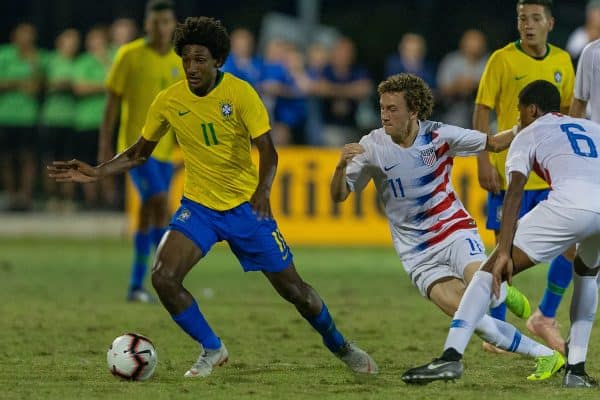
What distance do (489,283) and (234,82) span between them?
2.10m

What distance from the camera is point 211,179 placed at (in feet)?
27.5

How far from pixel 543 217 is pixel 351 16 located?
13296 millimetres

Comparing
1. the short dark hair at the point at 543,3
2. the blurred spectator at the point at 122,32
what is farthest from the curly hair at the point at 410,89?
the blurred spectator at the point at 122,32

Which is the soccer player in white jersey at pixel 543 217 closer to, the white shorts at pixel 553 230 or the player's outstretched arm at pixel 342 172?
the white shorts at pixel 553 230

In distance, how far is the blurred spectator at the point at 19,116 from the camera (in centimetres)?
1927

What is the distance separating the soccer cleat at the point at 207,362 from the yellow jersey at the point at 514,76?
8.97ft

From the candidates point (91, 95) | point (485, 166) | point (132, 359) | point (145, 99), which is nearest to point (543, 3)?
point (485, 166)

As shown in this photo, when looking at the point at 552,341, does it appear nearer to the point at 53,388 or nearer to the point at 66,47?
the point at 53,388

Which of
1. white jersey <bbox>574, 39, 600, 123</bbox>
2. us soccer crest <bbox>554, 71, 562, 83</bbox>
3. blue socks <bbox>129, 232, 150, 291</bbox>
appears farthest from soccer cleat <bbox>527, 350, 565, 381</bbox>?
blue socks <bbox>129, 232, 150, 291</bbox>

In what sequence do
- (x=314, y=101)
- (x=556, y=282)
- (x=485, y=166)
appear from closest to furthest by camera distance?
(x=485, y=166) < (x=556, y=282) < (x=314, y=101)

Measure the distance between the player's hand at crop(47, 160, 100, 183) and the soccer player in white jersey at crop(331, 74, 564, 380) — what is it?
1.56m

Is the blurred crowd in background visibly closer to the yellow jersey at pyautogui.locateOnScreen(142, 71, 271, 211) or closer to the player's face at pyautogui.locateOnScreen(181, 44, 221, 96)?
the yellow jersey at pyautogui.locateOnScreen(142, 71, 271, 211)

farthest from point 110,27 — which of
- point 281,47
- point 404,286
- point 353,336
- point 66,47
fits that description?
point 353,336

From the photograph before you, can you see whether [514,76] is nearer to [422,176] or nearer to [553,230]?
[422,176]
